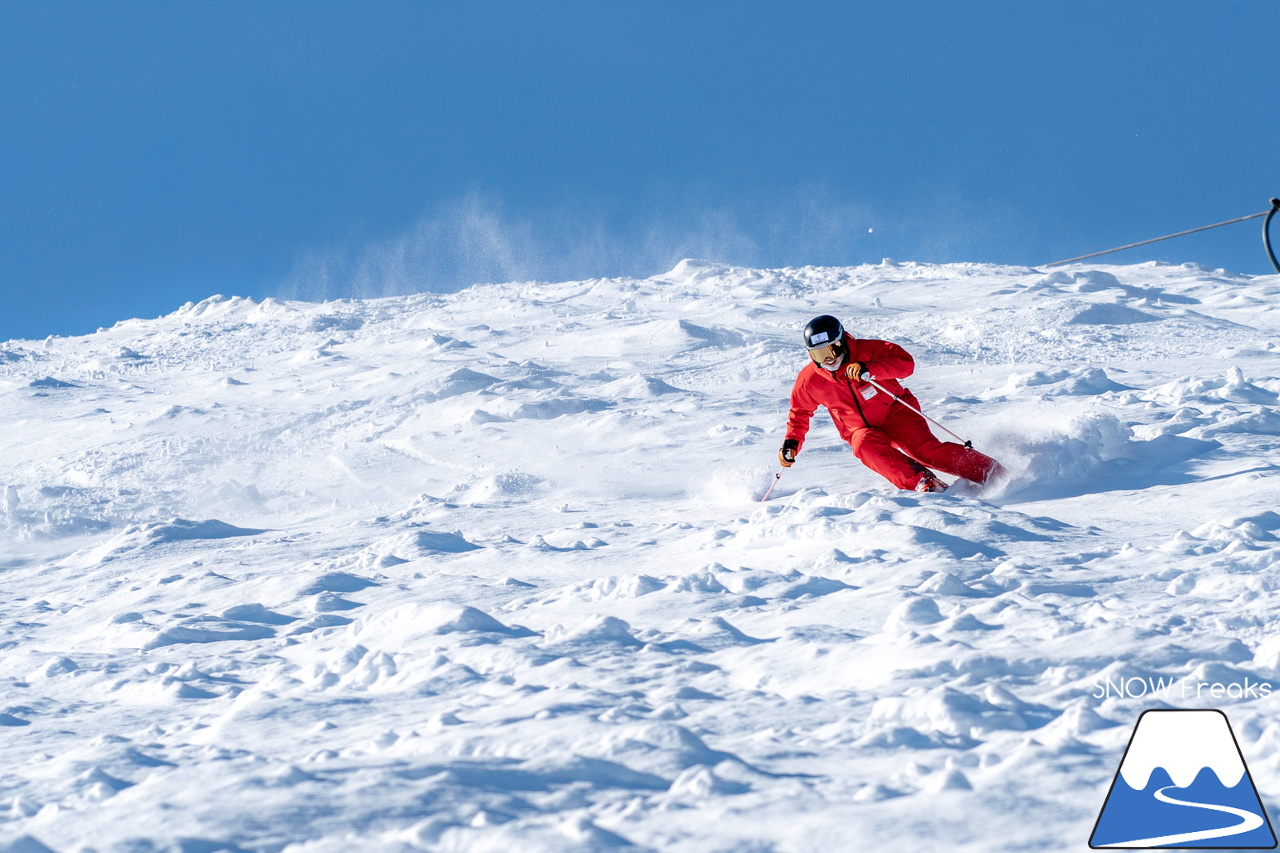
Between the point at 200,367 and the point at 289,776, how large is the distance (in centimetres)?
1719

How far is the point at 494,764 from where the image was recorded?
2.75 m

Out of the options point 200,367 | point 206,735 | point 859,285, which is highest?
point 859,285

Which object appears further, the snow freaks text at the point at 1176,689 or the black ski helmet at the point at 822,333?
the black ski helmet at the point at 822,333

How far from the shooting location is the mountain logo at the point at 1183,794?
87.4 inches

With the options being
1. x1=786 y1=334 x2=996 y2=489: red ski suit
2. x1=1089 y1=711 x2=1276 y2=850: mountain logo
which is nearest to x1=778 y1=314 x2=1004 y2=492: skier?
x1=786 y1=334 x2=996 y2=489: red ski suit

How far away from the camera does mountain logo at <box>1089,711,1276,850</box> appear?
2.22m

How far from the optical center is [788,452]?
23.6 feet

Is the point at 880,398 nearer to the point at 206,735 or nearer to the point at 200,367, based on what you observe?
the point at 206,735

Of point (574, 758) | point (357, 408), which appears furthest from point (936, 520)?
point (357, 408)

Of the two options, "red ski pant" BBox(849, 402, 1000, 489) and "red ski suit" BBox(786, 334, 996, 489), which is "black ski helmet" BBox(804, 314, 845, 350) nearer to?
"red ski suit" BBox(786, 334, 996, 489)

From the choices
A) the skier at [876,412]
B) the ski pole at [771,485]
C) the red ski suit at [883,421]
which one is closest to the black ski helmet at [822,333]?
the skier at [876,412]

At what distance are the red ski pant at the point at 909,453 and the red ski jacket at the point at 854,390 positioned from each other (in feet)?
0.32

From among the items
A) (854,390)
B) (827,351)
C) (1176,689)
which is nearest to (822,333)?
(827,351)

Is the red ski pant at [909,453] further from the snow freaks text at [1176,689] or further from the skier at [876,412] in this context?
the snow freaks text at [1176,689]
